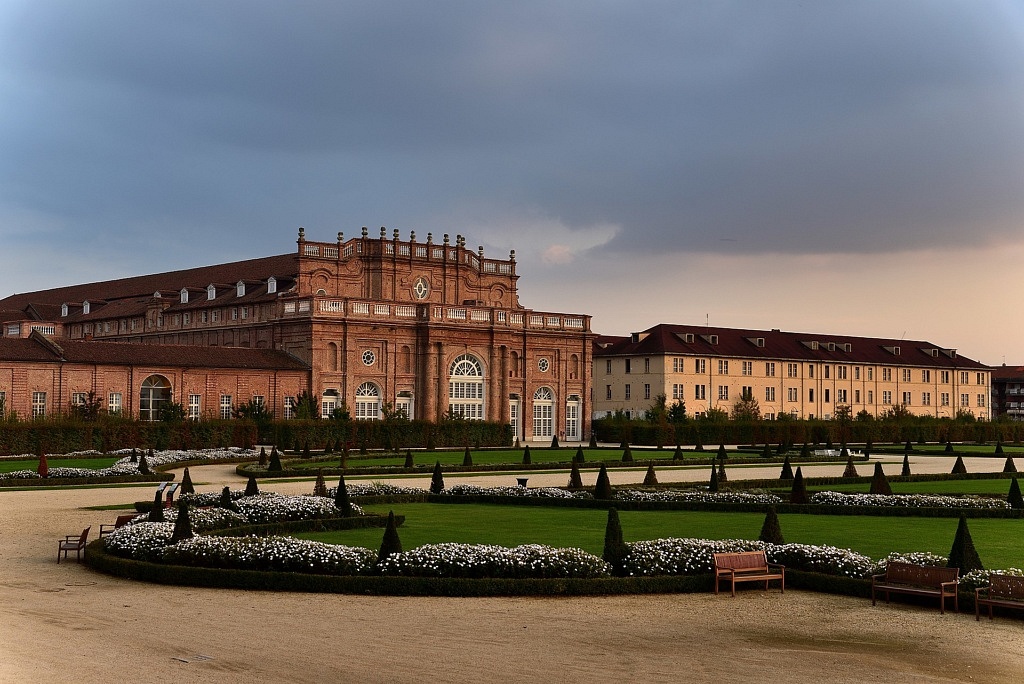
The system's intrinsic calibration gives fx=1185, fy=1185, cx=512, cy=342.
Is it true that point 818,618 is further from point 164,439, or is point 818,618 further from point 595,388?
point 595,388

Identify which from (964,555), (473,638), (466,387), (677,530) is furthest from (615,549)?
(466,387)

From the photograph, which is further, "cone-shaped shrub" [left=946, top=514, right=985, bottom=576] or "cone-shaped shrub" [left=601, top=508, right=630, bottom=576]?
"cone-shaped shrub" [left=601, top=508, right=630, bottom=576]

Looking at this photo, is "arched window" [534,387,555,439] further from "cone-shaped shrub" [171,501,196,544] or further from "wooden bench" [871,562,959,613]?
"wooden bench" [871,562,959,613]

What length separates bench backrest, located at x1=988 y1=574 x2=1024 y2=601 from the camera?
56.2ft

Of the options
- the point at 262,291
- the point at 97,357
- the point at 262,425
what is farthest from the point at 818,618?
the point at 262,291

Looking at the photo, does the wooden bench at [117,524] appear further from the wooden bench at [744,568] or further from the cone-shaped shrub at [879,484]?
the cone-shaped shrub at [879,484]

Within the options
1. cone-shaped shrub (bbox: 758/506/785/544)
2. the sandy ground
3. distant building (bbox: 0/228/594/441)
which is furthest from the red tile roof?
the sandy ground

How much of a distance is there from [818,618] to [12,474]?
30.6 meters

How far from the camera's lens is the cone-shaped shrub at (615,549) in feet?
65.2

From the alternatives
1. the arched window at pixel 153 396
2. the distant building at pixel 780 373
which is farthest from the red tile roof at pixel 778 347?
the arched window at pixel 153 396

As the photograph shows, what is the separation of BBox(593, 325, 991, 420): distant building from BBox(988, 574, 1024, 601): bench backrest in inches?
2806

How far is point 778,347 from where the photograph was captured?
4023 inches

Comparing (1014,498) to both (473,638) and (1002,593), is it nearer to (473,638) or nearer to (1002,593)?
(1002,593)

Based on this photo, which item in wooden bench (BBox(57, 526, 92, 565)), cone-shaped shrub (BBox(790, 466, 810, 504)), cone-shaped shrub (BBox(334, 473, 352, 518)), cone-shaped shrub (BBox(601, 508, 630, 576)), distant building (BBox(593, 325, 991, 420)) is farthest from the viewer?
distant building (BBox(593, 325, 991, 420))
